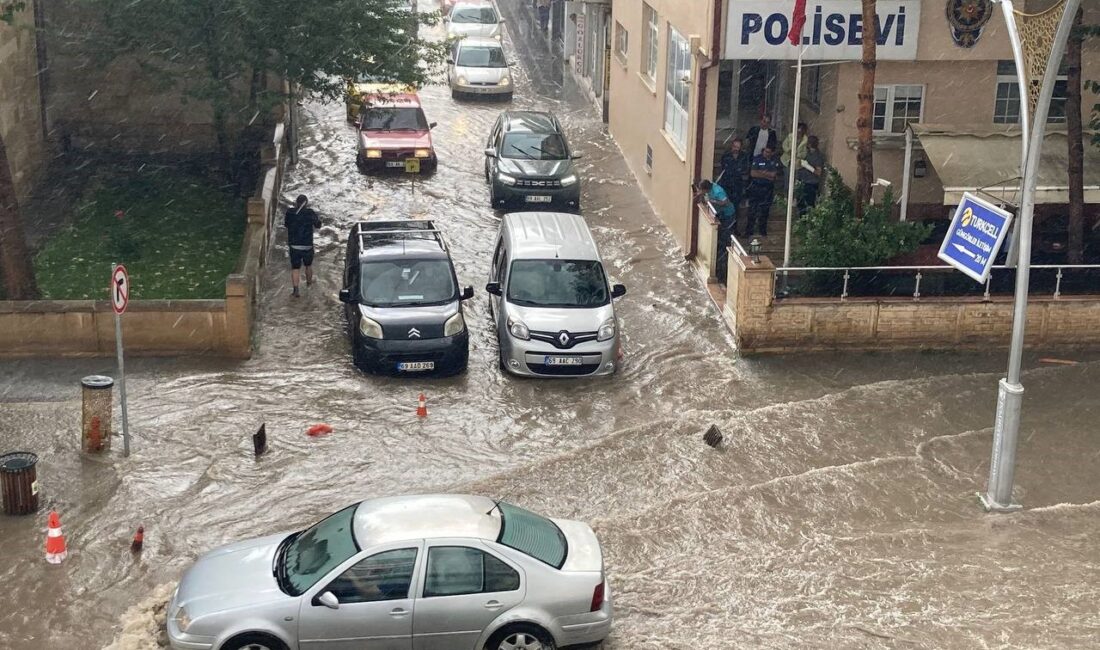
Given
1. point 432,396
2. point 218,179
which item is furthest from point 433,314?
point 218,179

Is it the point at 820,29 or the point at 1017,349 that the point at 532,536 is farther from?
the point at 820,29

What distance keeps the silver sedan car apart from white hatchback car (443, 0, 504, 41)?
110 ft

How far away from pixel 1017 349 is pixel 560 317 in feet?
20.9

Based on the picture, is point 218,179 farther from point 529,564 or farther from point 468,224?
point 529,564

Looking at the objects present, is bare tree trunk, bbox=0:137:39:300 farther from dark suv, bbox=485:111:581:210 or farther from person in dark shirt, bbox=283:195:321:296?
dark suv, bbox=485:111:581:210

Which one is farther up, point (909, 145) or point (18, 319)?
point (909, 145)

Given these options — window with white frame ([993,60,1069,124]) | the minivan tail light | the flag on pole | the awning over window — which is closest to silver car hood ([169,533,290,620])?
the minivan tail light

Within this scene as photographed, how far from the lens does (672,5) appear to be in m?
24.8

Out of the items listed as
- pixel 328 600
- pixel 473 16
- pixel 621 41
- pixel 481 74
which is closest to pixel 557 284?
pixel 328 600

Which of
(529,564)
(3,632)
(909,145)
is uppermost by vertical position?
(909,145)

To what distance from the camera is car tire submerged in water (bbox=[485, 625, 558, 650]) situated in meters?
10.6

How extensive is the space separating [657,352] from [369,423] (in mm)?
4637

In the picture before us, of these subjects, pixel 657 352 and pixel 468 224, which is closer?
pixel 657 352

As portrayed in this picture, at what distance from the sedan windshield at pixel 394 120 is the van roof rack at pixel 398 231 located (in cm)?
891
